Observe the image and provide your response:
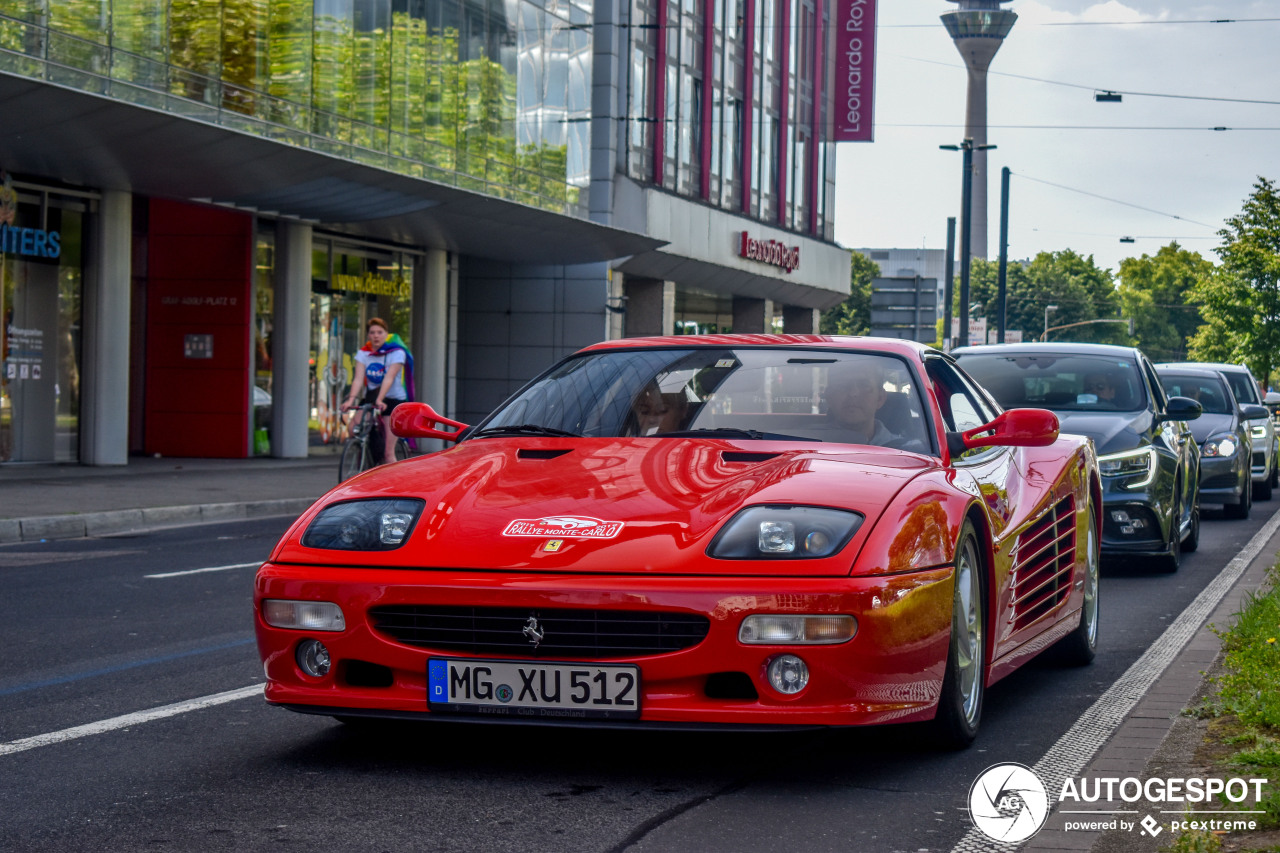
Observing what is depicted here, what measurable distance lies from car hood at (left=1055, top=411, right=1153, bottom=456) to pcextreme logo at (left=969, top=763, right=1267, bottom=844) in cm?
636

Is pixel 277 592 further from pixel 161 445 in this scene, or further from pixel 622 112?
pixel 622 112

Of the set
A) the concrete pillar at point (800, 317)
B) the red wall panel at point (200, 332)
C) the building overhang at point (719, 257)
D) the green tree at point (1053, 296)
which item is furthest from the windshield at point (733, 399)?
the green tree at point (1053, 296)

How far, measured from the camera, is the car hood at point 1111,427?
1073 cm

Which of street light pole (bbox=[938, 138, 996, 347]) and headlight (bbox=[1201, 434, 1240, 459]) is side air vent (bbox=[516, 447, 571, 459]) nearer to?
headlight (bbox=[1201, 434, 1240, 459])

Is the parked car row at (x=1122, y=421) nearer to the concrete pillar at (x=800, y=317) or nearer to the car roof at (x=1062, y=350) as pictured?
the car roof at (x=1062, y=350)

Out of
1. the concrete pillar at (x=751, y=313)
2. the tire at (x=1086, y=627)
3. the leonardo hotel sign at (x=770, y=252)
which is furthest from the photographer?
the concrete pillar at (x=751, y=313)

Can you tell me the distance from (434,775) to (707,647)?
3.05 ft

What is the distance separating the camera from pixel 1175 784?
14.3ft

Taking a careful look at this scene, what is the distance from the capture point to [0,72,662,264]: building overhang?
17.4 metres

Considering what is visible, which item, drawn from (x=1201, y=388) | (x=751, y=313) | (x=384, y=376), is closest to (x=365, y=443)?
(x=384, y=376)

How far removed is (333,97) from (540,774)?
21.3 meters

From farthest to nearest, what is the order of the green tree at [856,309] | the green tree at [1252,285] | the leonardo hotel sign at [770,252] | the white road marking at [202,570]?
the green tree at [856,309] → the green tree at [1252,285] → the leonardo hotel sign at [770,252] → the white road marking at [202,570]

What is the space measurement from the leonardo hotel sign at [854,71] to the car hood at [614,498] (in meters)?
44.6

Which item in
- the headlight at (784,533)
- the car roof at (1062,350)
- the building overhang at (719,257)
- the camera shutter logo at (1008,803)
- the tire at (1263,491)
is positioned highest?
the building overhang at (719,257)
